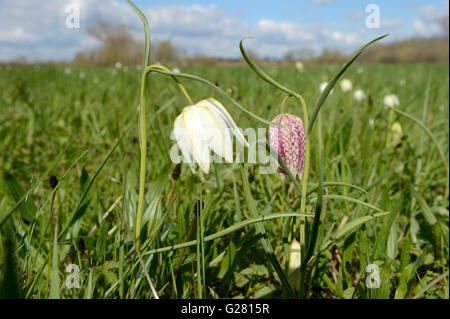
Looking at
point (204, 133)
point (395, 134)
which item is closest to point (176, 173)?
point (204, 133)

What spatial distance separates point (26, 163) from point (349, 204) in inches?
43.3

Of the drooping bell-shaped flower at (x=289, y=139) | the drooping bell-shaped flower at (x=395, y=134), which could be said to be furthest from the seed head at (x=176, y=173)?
the drooping bell-shaped flower at (x=395, y=134)

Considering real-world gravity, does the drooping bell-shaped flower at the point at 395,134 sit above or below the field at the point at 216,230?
above

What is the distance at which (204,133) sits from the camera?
45 cm

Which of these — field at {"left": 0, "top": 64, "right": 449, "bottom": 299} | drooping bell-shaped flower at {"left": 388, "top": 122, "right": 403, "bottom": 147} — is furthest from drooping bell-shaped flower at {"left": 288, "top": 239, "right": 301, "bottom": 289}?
drooping bell-shaped flower at {"left": 388, "top": 122, "right": 403, "bottom": 147}

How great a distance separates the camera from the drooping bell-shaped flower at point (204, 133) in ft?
1.49

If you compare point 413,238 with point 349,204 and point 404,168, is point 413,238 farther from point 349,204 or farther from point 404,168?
point 404,168

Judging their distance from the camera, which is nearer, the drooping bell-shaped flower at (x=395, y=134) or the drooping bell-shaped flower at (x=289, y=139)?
the drooping bell-shaped flower at (x=289, y=139)

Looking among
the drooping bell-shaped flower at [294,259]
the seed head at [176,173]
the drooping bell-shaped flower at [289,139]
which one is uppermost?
the drooping bell-shaped flower at [289,139]

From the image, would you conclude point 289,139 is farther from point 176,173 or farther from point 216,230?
point 216,230

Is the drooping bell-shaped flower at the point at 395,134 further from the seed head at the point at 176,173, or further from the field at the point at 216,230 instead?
the seed head at the point at 176,173

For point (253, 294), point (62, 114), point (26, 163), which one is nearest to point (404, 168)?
point (253, 294)
